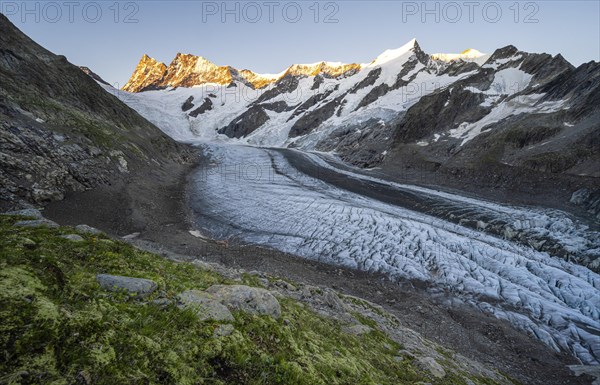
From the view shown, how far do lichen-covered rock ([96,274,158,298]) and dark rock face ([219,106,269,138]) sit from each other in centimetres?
12209

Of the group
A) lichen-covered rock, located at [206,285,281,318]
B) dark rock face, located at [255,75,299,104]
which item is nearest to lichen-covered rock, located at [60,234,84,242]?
lichen-covered rock, located at [206,285,281,318]

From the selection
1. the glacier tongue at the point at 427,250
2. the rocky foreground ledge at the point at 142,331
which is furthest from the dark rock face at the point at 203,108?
the rocky foreground ledge at the point at 142,331

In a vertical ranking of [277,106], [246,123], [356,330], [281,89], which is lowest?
[356,330]

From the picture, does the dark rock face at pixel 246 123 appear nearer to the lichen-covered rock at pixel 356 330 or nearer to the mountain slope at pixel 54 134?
the mountain slope at pixel 54 134

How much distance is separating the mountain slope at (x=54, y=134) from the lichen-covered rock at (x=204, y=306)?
1713 centimetres

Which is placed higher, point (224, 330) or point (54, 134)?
point (54, 134)

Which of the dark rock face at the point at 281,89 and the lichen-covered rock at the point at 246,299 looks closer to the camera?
the lichen-covered rock at the point at 246,299

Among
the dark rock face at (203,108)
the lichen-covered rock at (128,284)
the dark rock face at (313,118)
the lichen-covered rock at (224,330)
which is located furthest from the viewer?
the dark rock face at (203,108)

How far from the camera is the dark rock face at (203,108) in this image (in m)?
140

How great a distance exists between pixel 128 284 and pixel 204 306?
41.7 inches

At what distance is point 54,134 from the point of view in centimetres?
2361

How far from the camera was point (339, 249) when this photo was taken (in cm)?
1880

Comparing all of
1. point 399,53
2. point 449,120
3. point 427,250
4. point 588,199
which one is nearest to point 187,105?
point 399,53

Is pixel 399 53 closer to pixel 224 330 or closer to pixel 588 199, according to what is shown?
pixel 588 199
